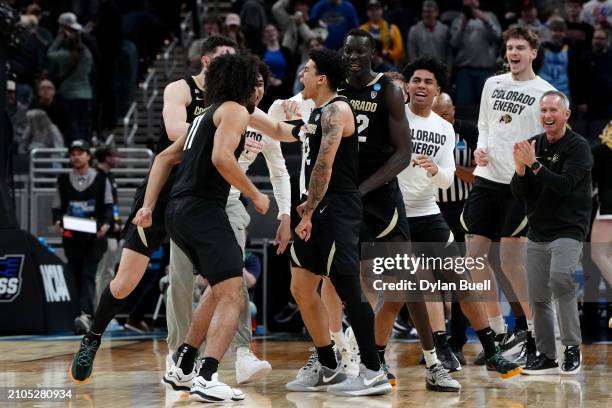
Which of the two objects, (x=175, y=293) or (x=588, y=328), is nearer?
(x=175, y=293)

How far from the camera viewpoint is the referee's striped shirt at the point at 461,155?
32.7ft

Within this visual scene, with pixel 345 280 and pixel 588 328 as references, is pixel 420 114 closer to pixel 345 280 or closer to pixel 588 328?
pixel 345 280

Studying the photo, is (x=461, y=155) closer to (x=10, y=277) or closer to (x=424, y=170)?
(x=424, y=170)

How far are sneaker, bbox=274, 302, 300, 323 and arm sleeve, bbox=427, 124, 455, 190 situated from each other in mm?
4616

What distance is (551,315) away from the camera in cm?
841

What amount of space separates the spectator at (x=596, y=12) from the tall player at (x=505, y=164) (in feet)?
24.3

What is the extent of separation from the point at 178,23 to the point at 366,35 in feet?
41.3

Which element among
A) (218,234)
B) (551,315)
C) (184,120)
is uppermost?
(184,120)

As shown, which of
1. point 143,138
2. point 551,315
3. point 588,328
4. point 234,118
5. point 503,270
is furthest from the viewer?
point 143,138

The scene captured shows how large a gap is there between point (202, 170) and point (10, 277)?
6.11m

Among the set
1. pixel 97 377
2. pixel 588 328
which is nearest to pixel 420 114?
pixel 97 377

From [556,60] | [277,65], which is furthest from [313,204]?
[277,65]

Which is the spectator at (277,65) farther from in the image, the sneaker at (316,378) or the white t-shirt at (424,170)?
the sneaker at (316,378)

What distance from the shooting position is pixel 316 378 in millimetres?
7402
